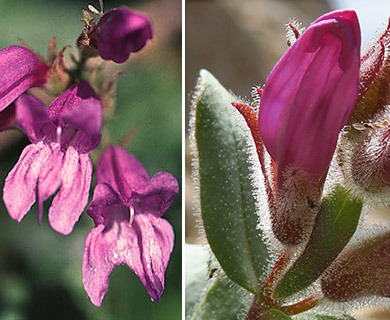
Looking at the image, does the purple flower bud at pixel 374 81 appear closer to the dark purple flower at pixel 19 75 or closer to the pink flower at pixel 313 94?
the pink flower at pixel 313 94

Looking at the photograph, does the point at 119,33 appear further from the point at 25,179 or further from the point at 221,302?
the point at 221,302

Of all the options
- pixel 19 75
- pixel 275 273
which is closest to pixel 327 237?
pixel 275 273

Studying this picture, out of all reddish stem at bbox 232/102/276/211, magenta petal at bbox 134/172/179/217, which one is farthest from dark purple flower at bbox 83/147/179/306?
reddish stem at bbox 232/102/276/211

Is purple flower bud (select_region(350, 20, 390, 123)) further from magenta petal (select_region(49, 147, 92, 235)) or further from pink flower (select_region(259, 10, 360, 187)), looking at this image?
magenta petal (select_region(49, 147, 92, 235))

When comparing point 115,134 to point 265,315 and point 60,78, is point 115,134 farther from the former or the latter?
point 265,315

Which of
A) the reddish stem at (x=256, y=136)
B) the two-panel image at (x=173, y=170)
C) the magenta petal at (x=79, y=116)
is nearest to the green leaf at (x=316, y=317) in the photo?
the two-panel image at (x=173, y=170)
